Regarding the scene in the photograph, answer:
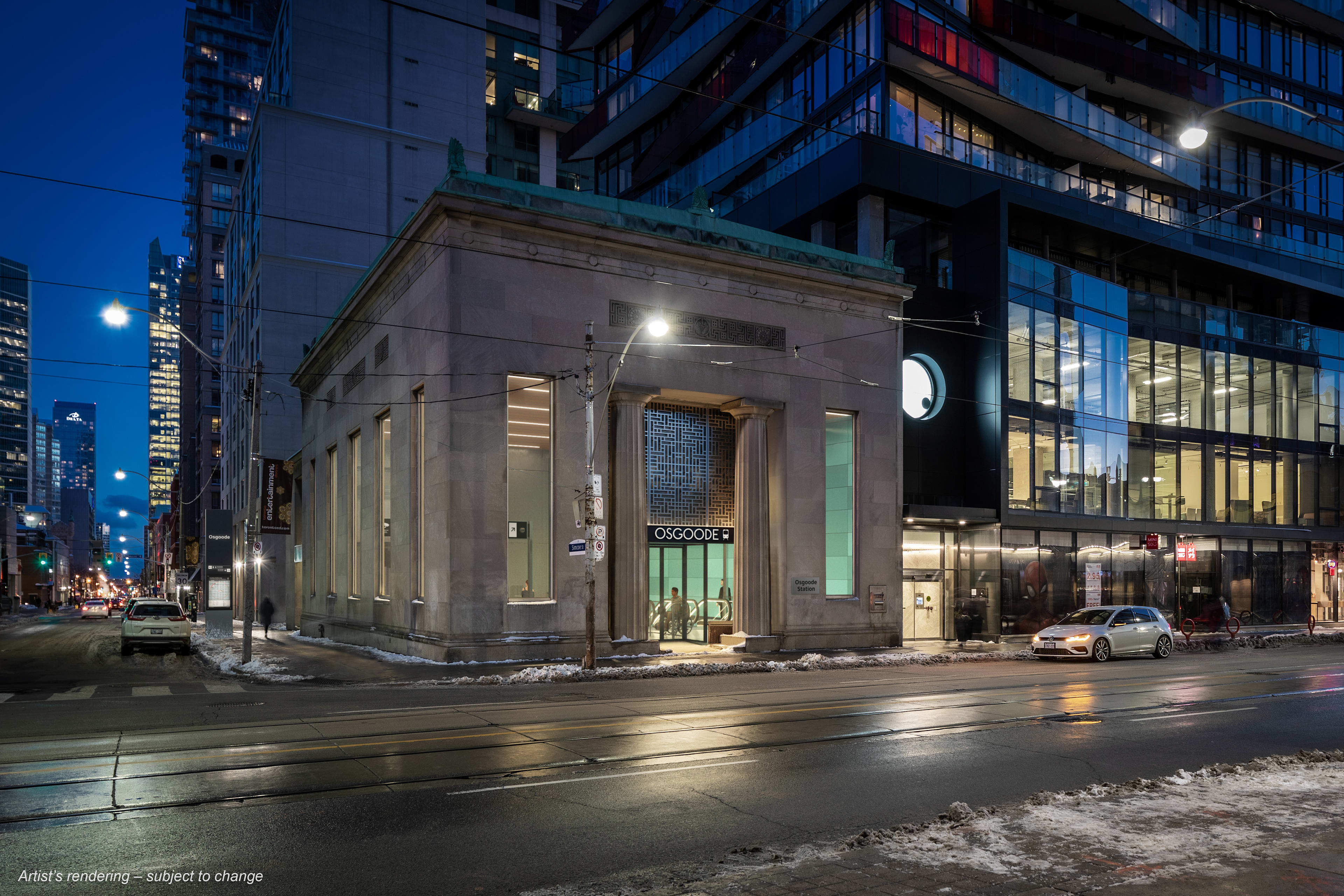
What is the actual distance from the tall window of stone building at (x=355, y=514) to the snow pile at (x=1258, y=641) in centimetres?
2854

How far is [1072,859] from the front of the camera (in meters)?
6.83

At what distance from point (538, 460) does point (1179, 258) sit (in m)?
33.3

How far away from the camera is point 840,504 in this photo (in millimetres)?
30938

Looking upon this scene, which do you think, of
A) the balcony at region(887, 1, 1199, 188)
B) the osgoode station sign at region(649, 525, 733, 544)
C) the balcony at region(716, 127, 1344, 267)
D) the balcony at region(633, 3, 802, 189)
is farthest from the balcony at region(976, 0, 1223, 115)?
the osgoode station sign at region(649, 525, 733, 544)

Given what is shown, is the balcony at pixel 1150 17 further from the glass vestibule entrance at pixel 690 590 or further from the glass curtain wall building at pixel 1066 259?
the glass vestibule entrance at pixel 690 590

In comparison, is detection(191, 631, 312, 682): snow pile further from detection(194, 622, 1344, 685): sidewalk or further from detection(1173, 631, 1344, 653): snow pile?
detection(1173, 631, 1344, 653): snow pile

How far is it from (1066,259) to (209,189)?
10244 centimetres

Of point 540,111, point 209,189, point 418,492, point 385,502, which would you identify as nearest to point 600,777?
point 418,492

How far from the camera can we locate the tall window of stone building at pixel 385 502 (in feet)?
98.7

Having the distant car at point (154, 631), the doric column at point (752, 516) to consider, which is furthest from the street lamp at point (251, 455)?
the doric column at point (752, 516)

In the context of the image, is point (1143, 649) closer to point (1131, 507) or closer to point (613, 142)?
Answer: point (1131, 507)

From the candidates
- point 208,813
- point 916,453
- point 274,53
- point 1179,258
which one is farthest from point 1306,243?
point 274,53

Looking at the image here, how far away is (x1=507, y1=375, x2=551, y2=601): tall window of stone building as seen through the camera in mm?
25391

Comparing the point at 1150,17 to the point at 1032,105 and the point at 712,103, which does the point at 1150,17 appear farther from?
the point at 712,103
